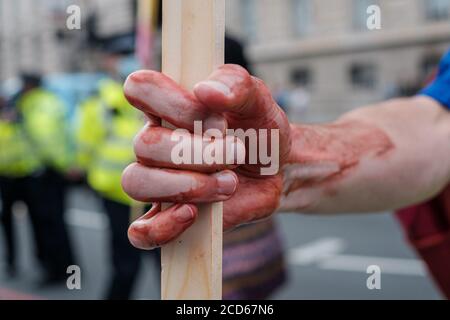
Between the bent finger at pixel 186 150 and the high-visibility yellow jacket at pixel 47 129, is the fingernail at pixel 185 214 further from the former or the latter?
the high-visibility yellow jacket at pixel 47 129

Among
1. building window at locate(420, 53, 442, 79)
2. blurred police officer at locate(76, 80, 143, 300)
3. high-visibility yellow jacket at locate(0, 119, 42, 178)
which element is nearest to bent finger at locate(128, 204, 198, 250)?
blurred police officer at locate(76, 80, 143, 300)

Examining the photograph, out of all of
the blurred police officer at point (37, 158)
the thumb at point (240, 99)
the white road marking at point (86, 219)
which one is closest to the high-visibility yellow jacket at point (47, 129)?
the blurred police officer at point (37, 158)

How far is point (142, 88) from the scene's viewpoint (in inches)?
37.8

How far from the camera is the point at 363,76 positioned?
20.5 m

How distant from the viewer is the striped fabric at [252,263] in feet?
7.47

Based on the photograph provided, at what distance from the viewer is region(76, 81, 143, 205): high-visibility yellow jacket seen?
164 inches

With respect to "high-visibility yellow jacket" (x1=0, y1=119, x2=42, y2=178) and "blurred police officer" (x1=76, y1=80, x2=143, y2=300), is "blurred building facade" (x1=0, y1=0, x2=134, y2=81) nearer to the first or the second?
"high-visibility yellow jacket" (x1=0, y1=119, x2=42, y2=178)

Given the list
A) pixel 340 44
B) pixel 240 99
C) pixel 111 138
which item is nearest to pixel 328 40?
pixel 340 44

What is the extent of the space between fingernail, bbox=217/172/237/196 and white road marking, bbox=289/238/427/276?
173 inches

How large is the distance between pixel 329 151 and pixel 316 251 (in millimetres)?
4774

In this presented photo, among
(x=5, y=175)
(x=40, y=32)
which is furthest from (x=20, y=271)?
(x=40, y=32)

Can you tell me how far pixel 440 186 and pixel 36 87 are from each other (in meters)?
4.85

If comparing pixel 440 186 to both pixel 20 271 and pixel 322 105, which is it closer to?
pixel 20 271

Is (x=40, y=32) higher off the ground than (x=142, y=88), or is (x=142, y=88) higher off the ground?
(x=40, y=32)
